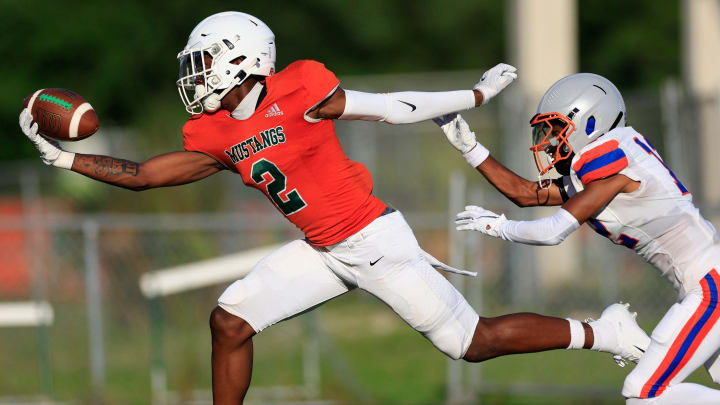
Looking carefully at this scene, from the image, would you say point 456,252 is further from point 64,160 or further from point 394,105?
point 64,160

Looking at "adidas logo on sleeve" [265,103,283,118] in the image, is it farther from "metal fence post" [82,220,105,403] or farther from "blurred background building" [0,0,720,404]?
"metal fence post" [82,220,105,403]

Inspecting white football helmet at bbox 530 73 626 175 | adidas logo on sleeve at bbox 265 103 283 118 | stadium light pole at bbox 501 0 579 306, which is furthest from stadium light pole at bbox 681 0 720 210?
adidas logo on sleeve at bbox 265 103 283 118

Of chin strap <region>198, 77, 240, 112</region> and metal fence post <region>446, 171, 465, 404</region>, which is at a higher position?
chin strap <region>198, 77, 240, 112</region>

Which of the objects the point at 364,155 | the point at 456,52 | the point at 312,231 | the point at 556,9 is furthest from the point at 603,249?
Answer: the point at 456,52

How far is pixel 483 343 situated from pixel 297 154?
1.41 m

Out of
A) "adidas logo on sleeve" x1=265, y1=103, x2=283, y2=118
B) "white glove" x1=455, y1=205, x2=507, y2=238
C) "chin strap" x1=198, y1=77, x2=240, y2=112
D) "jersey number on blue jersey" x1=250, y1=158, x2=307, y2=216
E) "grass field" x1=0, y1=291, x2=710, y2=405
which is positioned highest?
"chin strap" x1=198, y1=77, x2=240, y2=112

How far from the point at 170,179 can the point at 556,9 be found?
9863 millimetres

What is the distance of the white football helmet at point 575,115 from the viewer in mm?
5547

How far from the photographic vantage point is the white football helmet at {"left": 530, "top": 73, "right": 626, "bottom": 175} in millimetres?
5547

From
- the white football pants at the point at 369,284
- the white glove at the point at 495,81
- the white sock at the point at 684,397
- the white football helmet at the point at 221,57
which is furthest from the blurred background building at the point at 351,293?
the white football helmet at the point at 221,57

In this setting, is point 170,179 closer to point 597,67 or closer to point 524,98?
point 524,98

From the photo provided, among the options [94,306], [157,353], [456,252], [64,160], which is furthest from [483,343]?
[94,306]

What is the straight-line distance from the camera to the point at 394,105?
575 cm

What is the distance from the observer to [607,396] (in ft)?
27.8
